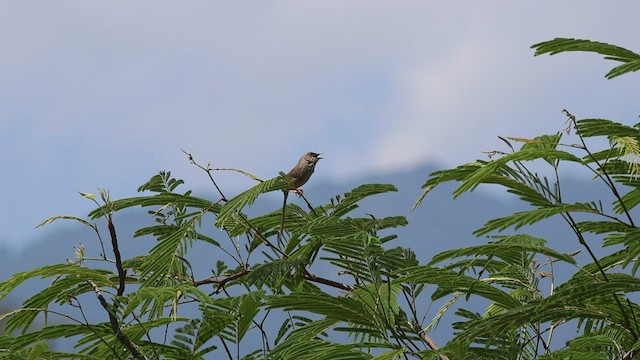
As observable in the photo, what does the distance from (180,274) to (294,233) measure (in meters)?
0.47

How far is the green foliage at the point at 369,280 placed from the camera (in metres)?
2.62

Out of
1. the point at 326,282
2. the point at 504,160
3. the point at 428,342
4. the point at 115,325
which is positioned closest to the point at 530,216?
the point at 504,160

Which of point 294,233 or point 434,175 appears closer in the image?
point 434,175

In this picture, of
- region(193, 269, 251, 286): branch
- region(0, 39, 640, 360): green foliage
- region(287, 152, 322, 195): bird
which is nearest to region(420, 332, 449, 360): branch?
region(0, 39, 640, 360): green foliage

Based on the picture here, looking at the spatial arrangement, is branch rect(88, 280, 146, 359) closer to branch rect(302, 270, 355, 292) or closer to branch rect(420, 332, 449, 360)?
branch rect(302, 270, 355, 292)

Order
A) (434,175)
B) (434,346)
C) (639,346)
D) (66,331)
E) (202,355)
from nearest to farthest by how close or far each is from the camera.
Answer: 1. (639,346)
2. (434,175)
3. (434,346)
4. (66,331)
5. (202,355)

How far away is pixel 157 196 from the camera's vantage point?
3.68m

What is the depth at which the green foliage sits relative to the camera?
2.62 meters

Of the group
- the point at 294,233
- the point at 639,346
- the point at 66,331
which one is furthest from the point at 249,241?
the point at 639,346

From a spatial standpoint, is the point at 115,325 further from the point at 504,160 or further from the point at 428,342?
the point at 504,160

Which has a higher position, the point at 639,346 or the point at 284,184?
the point at 284,184

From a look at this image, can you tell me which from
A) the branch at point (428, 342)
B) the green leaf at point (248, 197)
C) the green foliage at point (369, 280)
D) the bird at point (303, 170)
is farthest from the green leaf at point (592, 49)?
the bird at point (303, 170)

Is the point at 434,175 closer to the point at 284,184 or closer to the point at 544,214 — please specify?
the point at 544,214

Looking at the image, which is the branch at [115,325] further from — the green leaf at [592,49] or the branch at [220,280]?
the green leaf at [592,49]
